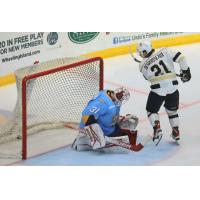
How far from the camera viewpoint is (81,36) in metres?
3.35

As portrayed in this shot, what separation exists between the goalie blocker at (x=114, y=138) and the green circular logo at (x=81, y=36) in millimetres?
481

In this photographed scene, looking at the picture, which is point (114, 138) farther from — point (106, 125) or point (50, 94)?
point (50, 94)

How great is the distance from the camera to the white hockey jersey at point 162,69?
337 cm

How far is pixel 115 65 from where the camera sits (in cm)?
338

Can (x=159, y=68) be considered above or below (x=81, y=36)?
below

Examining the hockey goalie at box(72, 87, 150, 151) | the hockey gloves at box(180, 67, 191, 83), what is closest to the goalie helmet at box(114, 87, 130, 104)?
the hockey goalie at box(72, 87, 150, 151)

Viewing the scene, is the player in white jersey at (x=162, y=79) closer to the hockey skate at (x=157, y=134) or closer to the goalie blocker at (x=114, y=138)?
the hockey skate at (x=157, y=134)

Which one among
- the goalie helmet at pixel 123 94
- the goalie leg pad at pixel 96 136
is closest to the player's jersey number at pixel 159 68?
the goalie helmet at pixel 123 94

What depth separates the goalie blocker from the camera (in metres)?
3.38

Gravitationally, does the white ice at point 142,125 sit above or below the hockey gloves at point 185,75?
below

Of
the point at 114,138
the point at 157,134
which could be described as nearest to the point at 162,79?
the point at 157,134

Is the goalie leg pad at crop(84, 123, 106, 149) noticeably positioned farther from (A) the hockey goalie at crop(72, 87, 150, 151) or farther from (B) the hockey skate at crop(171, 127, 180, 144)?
(B) the hockey skate at crop(171, 127, 180, 144)

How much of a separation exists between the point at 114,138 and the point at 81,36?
611 millimetres
